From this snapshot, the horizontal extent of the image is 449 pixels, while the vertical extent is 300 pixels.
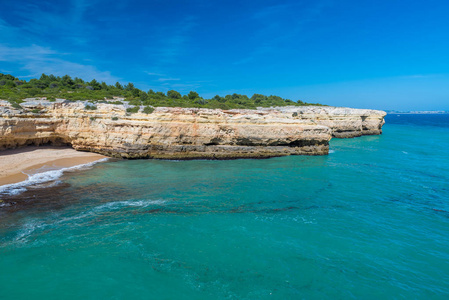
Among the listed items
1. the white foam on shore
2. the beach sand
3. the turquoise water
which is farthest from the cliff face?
the turquoise water

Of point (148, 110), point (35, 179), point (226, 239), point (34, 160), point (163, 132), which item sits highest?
point (148, 110)

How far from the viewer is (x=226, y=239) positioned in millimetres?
10266

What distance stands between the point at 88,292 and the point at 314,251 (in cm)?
776

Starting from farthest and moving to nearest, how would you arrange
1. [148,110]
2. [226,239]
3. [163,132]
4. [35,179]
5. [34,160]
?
[148,110], [163,132], [34,160], [35,179], [226,239]

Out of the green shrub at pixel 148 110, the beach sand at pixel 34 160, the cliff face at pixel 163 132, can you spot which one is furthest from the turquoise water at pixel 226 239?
the green shrub at pixel 148 110

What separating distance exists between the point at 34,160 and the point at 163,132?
438 inches

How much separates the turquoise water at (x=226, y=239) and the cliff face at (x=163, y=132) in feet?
21.8

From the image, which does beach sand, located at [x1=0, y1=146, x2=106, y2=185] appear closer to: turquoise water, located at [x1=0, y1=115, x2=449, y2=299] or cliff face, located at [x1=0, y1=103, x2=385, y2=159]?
cliff face, located at [x1=0, y1=103, x2=385, y2=159]

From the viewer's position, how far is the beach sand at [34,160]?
60.4 feet

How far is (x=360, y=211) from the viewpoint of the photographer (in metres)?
13.1

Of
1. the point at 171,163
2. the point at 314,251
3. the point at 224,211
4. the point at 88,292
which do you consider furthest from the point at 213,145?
the point at 88,292

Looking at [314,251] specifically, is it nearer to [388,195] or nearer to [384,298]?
[384,298]

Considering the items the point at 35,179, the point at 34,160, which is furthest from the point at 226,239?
the point at 34,160

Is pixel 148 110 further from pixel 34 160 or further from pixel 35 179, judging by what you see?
pixel 35 179
